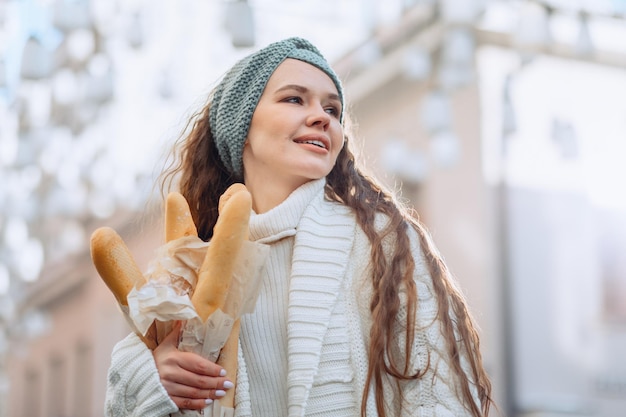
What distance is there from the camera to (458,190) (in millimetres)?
12195

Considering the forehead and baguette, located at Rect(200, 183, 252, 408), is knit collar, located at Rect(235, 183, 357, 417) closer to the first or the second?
baguette, located at Rect(200, 183, 252, 408)

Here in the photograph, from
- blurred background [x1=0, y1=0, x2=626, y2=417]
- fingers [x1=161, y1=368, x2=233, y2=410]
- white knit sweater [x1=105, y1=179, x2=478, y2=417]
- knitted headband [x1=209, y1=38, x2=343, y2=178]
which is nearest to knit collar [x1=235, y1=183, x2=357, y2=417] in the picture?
white knit sweater [x1=105, y1=179, x2=478, y2=417]

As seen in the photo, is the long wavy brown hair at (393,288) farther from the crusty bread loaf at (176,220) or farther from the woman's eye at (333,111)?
the crusty bread loaf at (176,220)

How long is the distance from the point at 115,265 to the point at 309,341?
41 cm

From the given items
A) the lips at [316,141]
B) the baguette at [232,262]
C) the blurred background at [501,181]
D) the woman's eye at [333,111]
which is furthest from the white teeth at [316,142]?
the blurred background at [501,181]

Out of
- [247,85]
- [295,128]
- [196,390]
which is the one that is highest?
[247,85]

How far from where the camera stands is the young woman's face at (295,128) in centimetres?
269

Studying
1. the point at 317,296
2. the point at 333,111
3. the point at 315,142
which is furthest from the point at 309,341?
the point at 333,111

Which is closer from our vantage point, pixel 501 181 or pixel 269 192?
pixel 269 192

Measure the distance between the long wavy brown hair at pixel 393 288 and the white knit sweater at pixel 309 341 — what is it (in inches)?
0.7

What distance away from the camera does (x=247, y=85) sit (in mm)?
2818

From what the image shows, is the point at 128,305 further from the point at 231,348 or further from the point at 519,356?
the point at 519,356

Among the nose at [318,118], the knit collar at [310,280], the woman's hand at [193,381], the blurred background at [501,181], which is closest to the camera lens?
the woman's hand at [193,381]

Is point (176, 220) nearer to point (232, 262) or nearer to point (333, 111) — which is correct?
point (232, 262)
